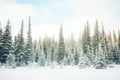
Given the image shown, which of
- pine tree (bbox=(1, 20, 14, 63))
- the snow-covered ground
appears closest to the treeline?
pine tree (bbox=(1, 20, 14, 63))

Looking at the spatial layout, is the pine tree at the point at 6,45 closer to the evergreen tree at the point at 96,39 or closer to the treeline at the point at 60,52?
the treeline at the point at 60,52

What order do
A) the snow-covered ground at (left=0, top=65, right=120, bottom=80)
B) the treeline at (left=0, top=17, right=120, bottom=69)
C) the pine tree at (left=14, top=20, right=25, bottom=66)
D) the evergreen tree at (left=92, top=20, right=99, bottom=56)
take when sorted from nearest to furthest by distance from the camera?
the snow-covered ground at (left=0, top=65, right=120, bottom=80)
the treeline at (left=0, top=17, right=120, bottom=69)
the pine tree at (left=14, top=20, right=25, bottom=66)
the evergreen tree at (left=92, top=20, right=99, bottom=56)

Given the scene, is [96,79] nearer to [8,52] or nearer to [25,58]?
[8,52]

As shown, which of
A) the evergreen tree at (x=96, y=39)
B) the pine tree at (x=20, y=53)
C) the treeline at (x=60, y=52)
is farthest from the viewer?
the evergreen tree at (x=96, y=39)

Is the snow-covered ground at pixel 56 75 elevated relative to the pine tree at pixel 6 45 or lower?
lower

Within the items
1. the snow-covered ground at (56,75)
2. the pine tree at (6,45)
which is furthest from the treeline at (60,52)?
the snow-covered ground at (56,75)

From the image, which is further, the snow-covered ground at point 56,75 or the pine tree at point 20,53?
the pine tree at point 20,53

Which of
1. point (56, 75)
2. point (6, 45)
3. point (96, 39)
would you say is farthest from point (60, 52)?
point (56, 75)

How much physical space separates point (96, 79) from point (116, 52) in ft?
150

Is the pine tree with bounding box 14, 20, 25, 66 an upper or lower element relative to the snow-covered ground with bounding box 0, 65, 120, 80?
upper

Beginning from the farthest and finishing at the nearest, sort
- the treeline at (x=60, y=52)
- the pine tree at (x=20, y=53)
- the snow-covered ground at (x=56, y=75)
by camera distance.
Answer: the pine tree at (x=20, y=53) → the treeline at (x=60, y=52) → the snow-covered ground at (x=56, y=75)

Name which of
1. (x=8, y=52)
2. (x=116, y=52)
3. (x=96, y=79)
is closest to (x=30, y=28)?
(x=8, y=52)

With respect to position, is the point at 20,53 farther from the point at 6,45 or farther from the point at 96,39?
the point at 96,39

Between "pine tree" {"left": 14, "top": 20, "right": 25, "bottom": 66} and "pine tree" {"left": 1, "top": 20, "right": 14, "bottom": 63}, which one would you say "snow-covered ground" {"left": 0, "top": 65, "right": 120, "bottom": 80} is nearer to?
"pine tree" {"left": 1, "top": 20, "right": 14, "bottom": 63}
